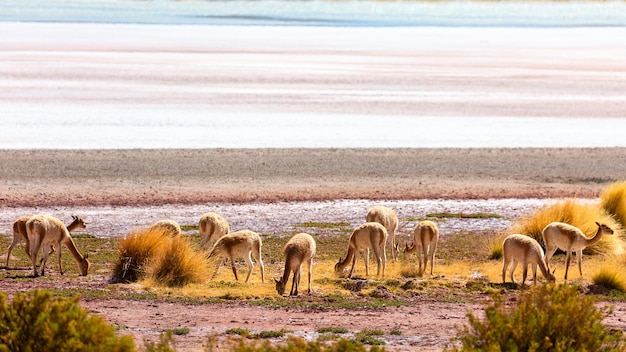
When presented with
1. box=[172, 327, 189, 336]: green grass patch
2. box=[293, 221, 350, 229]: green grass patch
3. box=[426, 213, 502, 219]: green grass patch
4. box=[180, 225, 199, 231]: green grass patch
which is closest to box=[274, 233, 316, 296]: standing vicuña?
box=[172, 327, 189, 336]: green grass patch

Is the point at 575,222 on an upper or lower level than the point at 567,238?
upper

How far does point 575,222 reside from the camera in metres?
18.4

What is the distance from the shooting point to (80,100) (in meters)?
39.1

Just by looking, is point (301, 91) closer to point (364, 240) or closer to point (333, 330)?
point (364, 240)

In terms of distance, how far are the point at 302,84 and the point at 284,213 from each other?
2489 cm

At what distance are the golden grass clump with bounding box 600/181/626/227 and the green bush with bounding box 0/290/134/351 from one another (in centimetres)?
1372

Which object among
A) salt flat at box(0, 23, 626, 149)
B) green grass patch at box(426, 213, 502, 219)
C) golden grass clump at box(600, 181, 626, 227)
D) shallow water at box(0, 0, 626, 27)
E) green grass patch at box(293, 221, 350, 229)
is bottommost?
green grass patch at box(293, 221, 350, 229)

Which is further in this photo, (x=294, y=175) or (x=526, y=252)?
(x=294, y=175)

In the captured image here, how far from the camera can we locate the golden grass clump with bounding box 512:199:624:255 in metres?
18.2

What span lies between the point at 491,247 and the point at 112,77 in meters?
31.7

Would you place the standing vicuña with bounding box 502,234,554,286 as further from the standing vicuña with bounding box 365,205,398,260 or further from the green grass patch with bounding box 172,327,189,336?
the green grass patch with bounding box 172,327,189,336

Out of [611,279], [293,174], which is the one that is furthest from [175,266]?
[293,174]

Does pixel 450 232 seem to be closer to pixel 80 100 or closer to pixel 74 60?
pixel 80 100

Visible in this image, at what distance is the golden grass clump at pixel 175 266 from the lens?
49.4 feet
